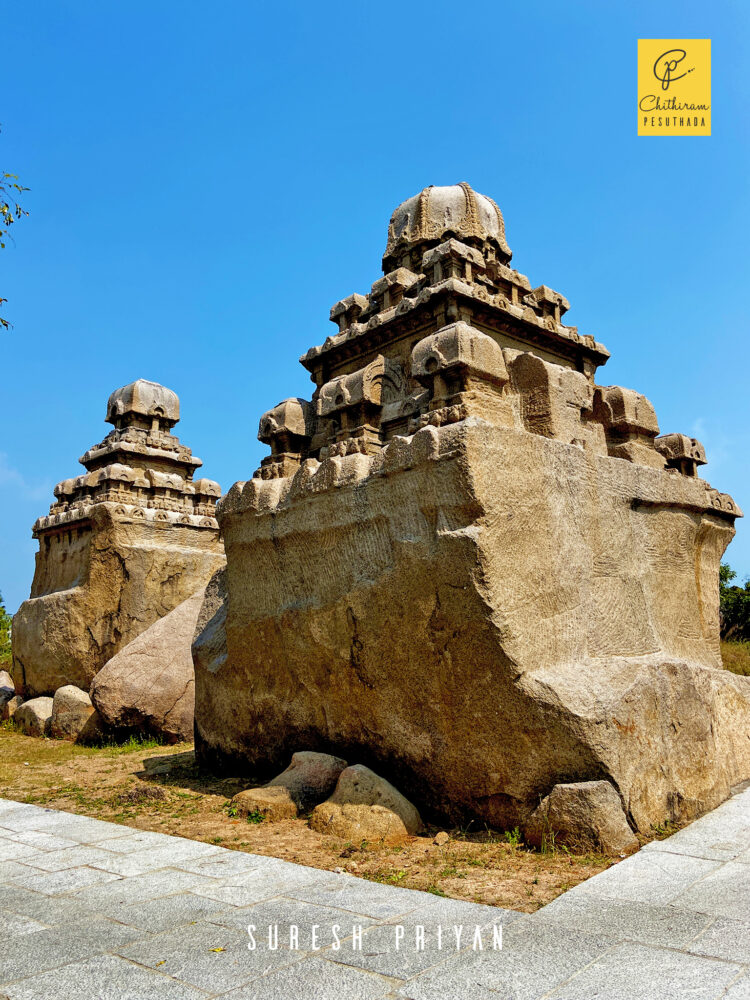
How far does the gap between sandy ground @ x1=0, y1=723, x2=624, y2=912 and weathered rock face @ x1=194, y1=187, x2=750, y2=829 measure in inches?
15.4

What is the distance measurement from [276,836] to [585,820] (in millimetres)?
2016

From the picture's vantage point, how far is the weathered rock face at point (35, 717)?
10.6 meters

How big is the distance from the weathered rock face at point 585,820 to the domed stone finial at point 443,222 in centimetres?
662

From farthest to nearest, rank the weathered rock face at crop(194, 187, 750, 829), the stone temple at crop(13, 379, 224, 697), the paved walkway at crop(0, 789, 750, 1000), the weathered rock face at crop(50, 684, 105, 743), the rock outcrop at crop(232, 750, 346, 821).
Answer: the stone temple at crop(13, 379, 224, 697)
the weathered rock face at crop(50, 684, 105, 743)
the rock outcrop at crop(232, 750, 346, 821)
the weathered rock face at crop(194, 187, 750, 829)
the paved walkway at crop(0, 789, 750, 1000)

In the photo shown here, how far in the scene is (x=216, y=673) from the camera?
7.01 m

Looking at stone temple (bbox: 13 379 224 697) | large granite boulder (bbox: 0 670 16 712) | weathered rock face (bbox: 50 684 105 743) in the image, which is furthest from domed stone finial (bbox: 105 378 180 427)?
weathered rock face (bbox: 50 684 105 743)

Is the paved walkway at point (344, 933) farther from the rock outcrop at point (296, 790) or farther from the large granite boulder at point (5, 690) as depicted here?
the large granite boulder at point (5, 690)

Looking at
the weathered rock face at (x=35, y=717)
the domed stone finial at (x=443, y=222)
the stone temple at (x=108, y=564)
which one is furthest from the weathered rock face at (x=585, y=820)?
the weathered rock face at (x=35, y=717)

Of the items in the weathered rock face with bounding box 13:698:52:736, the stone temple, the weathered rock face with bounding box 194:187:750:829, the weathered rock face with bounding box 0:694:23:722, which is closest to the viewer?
the weathered rock face with bounding box 194:187:750:829

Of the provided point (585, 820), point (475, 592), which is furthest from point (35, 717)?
point (585, 820)

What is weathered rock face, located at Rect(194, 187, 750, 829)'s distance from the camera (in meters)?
4.71

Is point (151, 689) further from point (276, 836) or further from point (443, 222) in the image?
point (443, 222)

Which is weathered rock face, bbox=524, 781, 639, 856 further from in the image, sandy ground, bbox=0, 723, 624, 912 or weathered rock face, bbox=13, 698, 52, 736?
weathered rock face, bbox=13, 698, 52, 736

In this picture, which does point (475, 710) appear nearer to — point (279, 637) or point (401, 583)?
point (401, 583)
